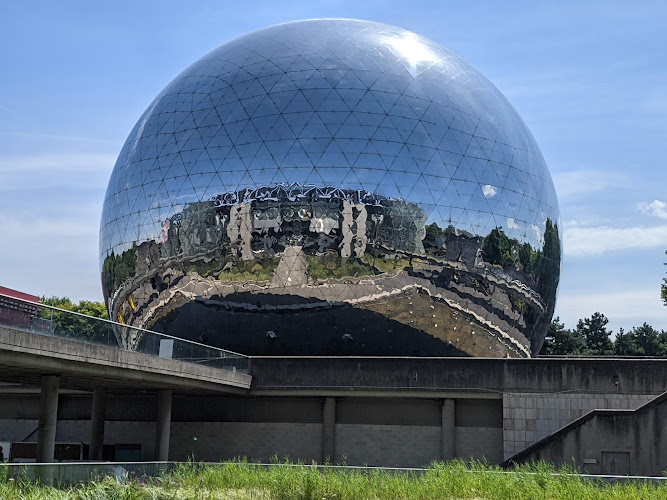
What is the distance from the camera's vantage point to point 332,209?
91.9ft

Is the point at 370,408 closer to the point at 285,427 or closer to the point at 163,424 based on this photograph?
the point at 285,427

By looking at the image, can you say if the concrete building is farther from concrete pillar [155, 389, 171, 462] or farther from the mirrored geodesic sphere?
the mirrored geodesic sphere

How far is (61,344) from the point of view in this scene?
19641mm

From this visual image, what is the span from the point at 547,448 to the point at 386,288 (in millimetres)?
6608

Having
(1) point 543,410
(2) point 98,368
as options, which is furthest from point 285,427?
(2) point 98,368

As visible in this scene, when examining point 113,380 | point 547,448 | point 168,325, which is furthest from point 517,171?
point 113,380

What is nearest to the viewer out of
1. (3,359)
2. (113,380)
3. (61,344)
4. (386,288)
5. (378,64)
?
(3,359)

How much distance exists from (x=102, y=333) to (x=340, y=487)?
7667 millimetres

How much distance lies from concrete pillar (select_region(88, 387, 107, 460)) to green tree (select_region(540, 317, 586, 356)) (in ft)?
113

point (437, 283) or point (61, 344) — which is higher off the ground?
point (437, 283)

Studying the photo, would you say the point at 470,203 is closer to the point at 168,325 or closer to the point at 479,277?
the point at 479,277

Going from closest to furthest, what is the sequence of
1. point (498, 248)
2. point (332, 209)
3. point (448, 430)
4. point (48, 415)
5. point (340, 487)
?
point (340, 487)
point (48, 415)
point (448, 430)
point (332, 209)
point (498, 248)

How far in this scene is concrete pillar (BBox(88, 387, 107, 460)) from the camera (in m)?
29.0

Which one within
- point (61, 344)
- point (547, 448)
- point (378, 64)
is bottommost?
point (547, 448)
